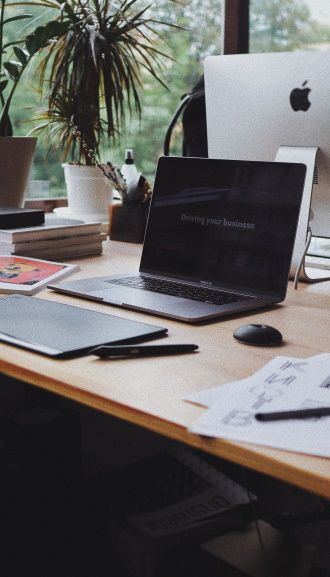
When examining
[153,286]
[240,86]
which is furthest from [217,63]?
[153,286]

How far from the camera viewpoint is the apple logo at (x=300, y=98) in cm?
157

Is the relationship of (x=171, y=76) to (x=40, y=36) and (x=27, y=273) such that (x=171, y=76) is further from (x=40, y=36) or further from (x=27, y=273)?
(x=27, y=273)

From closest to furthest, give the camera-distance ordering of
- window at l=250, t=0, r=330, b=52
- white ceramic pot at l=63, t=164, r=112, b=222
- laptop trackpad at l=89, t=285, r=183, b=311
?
laptop trackpad at l=89, t=285, r=183, b=311
white ceramic pot at l=63, t=164, r=112, b=222
window at l=250, t=0, r=330, b=52

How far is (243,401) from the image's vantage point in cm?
88

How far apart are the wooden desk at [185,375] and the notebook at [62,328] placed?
0.06 ft

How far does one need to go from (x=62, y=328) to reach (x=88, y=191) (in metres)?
1.24

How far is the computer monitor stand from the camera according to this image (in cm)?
161

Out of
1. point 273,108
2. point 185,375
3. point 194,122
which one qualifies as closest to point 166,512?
point 185,375

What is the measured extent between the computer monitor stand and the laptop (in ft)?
0.64

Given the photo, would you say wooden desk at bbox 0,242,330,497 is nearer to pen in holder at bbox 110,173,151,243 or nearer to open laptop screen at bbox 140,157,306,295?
open laptop screen at bbox 140,157,306,295

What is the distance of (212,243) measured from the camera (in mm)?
1506

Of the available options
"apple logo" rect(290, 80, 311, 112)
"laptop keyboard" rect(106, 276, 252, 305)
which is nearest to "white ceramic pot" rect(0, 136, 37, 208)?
"laptop keyboard" rect(106, 276, 252, 305)

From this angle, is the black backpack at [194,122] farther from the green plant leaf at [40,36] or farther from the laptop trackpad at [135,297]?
the laptop trackpad at [135,297]

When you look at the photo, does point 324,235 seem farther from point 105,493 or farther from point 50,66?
point 50,66
